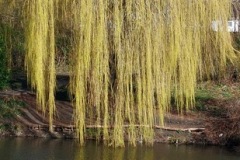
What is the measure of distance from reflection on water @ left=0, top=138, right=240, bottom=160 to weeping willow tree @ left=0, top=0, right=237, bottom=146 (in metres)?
0.29

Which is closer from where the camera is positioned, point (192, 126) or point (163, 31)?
point (163, 31)

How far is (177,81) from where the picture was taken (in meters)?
11.4

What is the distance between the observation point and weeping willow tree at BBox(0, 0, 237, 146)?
10406mm

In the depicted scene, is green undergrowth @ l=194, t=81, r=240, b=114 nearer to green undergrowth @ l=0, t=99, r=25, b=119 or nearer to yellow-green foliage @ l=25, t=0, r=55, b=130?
green undergrowth @ l=0, t=99, r=25, b=119

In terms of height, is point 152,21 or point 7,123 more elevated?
point 152,21

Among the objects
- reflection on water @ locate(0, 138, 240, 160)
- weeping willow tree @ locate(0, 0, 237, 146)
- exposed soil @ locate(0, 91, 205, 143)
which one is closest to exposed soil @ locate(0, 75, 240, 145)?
exposed soil @ locate(0, 91, 205, 143)

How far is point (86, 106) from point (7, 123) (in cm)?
306

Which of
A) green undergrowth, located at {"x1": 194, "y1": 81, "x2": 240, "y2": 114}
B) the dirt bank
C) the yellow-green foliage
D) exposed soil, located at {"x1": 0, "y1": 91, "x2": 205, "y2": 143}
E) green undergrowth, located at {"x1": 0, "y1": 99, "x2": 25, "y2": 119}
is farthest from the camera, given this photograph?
green undergrowth, located at {"x1": 194, "y1": 81, "x2": 240, "y2": 114}

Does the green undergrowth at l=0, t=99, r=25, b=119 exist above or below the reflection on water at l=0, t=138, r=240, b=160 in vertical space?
above

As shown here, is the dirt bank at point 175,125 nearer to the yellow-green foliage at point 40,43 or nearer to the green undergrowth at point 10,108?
the green undergrowth at point 10,108

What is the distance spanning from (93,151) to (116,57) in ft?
6.71

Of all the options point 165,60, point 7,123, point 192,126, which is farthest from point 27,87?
point 165,60

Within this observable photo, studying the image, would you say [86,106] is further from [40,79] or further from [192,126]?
[192,126]

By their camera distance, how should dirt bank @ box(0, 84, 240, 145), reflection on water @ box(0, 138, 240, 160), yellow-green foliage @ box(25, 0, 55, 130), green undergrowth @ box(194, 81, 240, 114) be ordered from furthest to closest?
green undergrowth @ box(194, 81, 240, 114) → dirt bank @ box(0, 84, 240, 145) → reflection on water @ box(0, 138, 240, 160) → yellow-green foliage @ box(25, 0, 55, 130)
